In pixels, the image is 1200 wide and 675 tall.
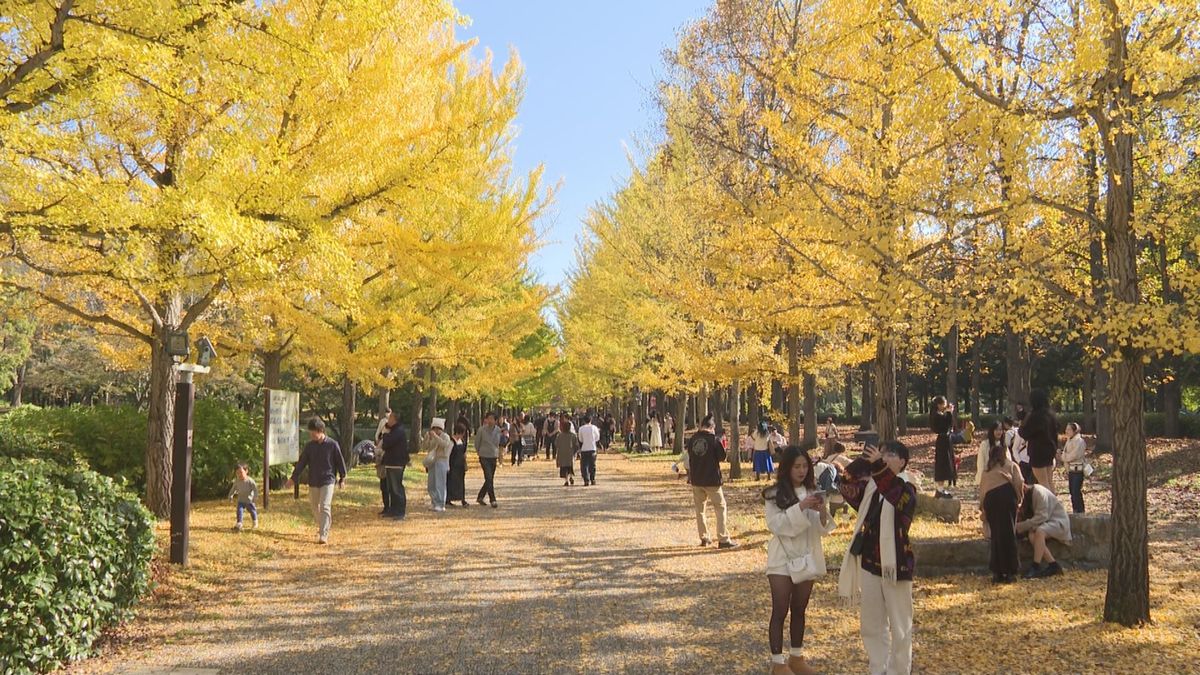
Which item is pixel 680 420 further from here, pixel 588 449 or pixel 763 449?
pixel 763 449

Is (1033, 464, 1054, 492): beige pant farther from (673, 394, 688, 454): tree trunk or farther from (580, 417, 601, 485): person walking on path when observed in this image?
(673, 394, 688, 454): tree trunk

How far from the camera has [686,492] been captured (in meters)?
16.7

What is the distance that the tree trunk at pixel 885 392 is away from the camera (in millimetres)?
11000

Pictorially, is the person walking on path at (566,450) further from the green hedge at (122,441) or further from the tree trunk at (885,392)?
the tree trunk at (885,392)

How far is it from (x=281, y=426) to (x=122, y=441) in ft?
7.20

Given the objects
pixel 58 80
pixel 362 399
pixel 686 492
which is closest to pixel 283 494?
pixel 686 492

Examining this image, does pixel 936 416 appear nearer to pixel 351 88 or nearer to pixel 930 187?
pixel 930 187

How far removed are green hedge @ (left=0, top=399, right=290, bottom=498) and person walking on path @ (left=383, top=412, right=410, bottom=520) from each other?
2.51m

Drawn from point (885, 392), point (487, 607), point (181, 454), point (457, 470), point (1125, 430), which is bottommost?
point (487, 607)

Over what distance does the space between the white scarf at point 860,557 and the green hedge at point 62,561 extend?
4.45 meters

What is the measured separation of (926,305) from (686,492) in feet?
33.8

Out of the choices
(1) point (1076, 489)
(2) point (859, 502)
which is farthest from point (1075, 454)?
(2) point (859, 502)

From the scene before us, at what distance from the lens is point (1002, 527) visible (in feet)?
24.6

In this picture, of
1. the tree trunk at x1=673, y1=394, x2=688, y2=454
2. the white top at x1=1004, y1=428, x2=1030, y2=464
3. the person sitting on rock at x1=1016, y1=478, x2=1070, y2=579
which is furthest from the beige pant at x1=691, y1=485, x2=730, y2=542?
the tree trunk at x1=673, y1=394, x2=688, y2=454
